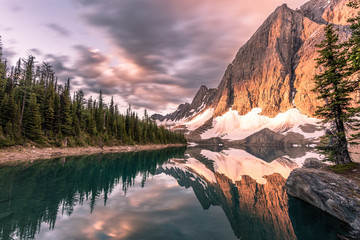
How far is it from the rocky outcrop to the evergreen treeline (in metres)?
50.8

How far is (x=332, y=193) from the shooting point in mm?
10648

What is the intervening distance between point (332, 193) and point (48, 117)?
215ft

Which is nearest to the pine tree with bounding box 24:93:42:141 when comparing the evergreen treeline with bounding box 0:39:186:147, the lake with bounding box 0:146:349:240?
the evergreen treeline with bounding box 0:39:186:147

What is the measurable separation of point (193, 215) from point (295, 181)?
980 cm

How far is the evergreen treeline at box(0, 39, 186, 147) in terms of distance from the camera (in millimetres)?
42562

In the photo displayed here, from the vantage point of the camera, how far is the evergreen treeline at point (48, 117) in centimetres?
4256

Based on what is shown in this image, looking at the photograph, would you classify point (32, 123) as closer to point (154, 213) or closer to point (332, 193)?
point (154, 213)

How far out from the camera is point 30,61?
54250mm

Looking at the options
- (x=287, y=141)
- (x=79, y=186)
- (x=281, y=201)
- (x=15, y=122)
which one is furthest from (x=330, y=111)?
(x=287, y=141)

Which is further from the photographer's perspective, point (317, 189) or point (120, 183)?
point (120, 183)

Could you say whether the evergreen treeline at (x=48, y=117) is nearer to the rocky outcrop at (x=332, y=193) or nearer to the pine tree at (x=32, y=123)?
the pine tree at (x=32, y=123)

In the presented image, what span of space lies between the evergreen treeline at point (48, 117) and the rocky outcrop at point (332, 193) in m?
50.8

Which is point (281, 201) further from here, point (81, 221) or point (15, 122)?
point (15, 122)

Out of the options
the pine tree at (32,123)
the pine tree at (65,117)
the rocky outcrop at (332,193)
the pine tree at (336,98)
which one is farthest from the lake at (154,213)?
the pine tree at (65,117)
